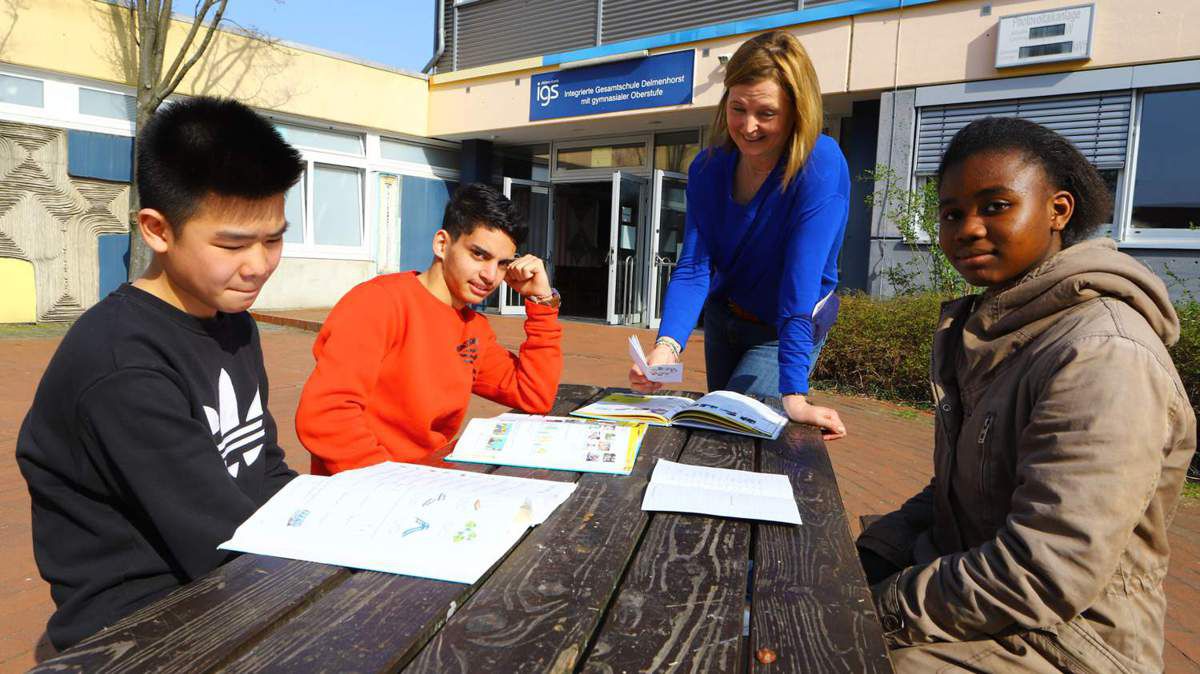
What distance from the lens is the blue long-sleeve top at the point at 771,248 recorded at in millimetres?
2488

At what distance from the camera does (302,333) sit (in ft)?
31.0

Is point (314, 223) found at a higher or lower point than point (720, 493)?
higher

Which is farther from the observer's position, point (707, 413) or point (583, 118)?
point (583, 118)

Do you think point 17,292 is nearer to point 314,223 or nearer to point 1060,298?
point 314,223

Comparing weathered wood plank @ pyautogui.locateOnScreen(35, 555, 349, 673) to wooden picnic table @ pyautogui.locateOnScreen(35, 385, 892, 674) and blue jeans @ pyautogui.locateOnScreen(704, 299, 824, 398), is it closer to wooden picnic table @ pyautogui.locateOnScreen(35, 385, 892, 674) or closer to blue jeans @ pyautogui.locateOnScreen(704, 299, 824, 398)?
wooden picnic table @ pyautogui.locateOnScreen(35, 385, 892, 674)

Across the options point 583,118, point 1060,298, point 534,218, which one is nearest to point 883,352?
point 1060,298

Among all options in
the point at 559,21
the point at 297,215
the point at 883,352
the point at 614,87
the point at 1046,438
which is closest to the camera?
the point at 1046,438

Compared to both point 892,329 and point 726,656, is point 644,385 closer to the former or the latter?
point 726,656

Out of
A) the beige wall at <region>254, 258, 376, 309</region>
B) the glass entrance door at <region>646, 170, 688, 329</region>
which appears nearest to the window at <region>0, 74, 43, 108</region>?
the beige wall at <region>254, 258, 376, 309</region>

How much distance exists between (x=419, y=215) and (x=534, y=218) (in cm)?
196

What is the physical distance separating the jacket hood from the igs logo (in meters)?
Result: 9.96

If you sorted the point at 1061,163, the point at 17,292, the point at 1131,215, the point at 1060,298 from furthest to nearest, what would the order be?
the point at 17,292, the point at 1131,215, the point at 1061,163, the point at 1060,298

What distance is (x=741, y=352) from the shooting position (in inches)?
115

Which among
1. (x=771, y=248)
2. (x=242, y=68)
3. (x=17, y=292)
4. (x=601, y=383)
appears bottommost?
(x=601, y=383)
